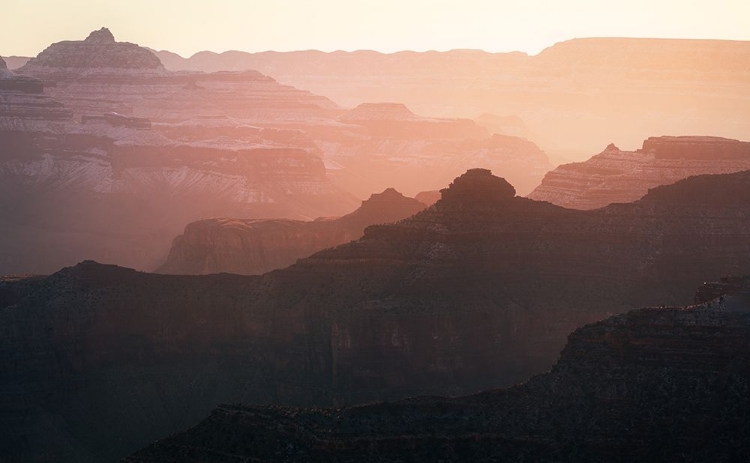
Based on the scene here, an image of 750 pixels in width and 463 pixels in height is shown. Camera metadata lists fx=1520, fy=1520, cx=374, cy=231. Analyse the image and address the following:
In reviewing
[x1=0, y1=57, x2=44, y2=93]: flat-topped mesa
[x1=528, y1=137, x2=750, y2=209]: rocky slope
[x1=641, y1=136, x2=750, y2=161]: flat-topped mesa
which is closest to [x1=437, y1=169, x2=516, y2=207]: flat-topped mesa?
[x1=528, y1=137, x2=750, y2=209]: rocky slope

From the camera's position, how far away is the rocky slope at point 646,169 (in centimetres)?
11231

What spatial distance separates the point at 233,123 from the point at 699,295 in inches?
5447

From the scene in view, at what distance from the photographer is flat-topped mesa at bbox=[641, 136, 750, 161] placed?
4469 inches

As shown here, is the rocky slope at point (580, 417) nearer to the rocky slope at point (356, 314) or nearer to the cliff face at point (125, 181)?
the rocky slope at point (356, 314)

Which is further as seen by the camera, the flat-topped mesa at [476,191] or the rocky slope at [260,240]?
the rocky slope at [260,240]

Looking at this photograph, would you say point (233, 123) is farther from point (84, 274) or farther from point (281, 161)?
point (84, 274)

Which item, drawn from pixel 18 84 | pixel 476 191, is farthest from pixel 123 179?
pixel 476 191

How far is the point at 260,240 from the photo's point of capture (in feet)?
356

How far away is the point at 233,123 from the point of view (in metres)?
194

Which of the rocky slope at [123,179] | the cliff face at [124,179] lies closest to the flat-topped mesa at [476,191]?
the cliff face at [124,179]

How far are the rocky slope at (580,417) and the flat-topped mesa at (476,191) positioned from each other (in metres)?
28.0

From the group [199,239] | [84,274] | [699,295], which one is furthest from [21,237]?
[699,295]

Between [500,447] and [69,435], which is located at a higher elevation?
[500,447]

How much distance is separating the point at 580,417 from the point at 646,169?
6808 centimetres
